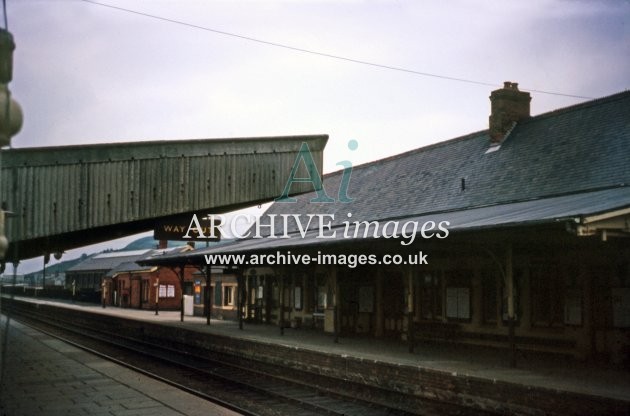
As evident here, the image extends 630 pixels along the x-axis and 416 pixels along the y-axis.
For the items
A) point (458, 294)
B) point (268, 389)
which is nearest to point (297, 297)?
point (458, 294)

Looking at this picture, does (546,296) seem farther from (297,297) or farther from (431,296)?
(297,297)

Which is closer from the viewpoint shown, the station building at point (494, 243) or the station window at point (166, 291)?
the station building at point (494, 243)

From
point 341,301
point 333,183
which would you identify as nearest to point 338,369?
point 341,301

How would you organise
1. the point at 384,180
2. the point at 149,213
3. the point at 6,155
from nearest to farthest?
the point at 6,155
the point at 149,213
the point at 384,180

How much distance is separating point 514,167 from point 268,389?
28.5 feet

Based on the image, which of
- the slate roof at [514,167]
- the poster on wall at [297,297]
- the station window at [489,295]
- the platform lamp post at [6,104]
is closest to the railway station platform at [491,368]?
the station window at [489,295]

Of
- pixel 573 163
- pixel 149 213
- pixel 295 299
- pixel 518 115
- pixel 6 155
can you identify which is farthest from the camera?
pixel 295 299

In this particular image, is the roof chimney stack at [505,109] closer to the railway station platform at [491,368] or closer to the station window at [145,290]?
the railway station platform at [491,368]

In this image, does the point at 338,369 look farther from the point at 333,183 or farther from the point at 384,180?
the point at 333,183

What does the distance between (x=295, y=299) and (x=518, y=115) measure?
10747 mm

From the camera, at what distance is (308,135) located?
1360 centimetres

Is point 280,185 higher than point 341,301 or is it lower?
higher

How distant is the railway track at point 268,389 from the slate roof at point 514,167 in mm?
5851

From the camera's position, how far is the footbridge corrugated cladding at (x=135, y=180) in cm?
1023
